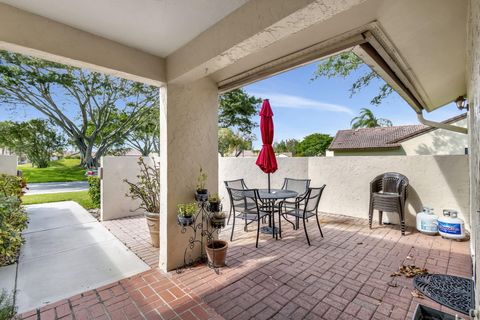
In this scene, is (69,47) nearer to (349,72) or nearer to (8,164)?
(8,164)

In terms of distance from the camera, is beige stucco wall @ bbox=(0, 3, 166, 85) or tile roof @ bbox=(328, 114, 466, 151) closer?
beige stucco wall @ bbox=(0, 3, 166, 85)

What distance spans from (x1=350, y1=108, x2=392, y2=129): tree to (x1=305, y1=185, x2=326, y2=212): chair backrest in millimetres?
29294

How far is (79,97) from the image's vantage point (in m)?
16.0

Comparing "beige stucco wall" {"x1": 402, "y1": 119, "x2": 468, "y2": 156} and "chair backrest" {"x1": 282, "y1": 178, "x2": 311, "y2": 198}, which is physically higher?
"beige stucco wall" {"x1": 402, "y1": 119, "x2": 468, "y2": 156}

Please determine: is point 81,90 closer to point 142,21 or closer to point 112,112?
point 112,112

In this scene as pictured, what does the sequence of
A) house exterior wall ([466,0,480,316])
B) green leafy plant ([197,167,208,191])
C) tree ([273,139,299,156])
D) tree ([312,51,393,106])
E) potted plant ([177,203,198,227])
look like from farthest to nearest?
tree ([273,139,299,156]), tree ([312,51,393,106]), green leafy plant ([197,167,208,191]), potted plant ([177,203,198,227]), house exterior wall ([466,0,480,316])

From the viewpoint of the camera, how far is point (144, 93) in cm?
1564

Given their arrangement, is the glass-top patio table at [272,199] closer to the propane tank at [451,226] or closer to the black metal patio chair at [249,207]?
the black metal patio chair at [249,207]

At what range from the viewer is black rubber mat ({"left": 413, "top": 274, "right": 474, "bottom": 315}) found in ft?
6.82

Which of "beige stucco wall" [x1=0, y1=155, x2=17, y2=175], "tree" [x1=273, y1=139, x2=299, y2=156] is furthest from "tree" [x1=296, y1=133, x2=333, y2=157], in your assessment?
"beige stucco wall" [x1=0, y1=155, x2=17, y2=175]

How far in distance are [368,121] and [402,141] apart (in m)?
12.1

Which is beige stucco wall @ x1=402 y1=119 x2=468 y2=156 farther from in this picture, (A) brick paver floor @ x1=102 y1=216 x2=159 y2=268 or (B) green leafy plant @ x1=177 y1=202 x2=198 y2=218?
(A) brick paver floor @ x1=102 y1=216 x2=159 y2=268

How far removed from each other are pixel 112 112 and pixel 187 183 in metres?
17.9

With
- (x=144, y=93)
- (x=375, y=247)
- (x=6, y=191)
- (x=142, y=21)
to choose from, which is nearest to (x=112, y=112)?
(x=144, y=93)
